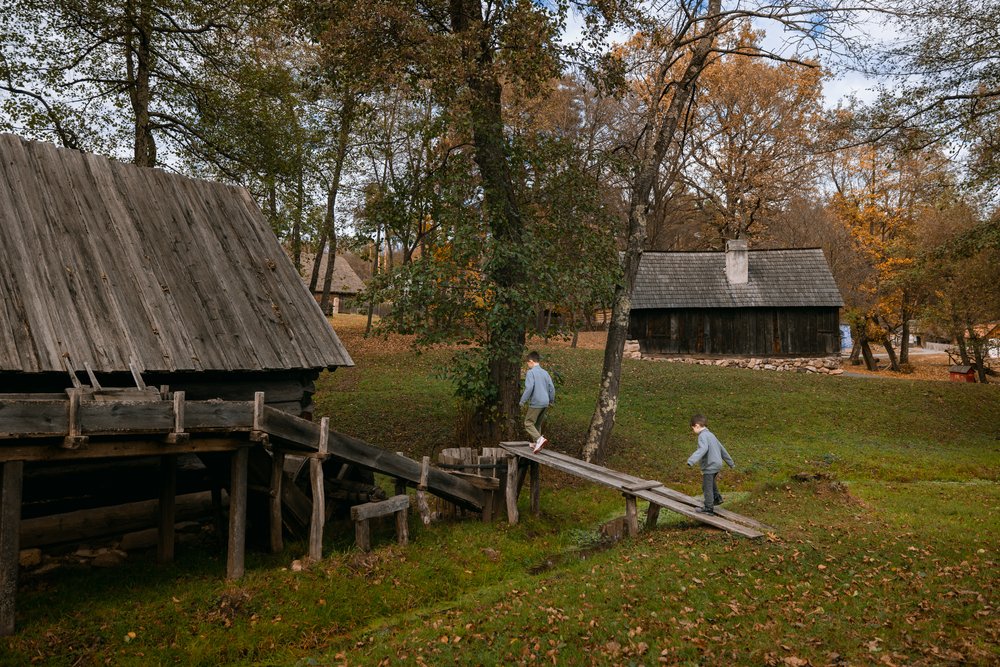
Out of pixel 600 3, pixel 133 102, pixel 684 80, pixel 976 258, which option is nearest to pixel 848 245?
pixel 976 258

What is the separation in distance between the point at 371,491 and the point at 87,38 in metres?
16.8

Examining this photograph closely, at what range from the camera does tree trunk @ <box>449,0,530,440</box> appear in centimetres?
1460

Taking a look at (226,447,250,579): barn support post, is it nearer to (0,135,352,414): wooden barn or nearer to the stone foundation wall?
(0,135,352,414): wooden barn

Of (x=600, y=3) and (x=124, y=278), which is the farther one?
(x=600, y=3)

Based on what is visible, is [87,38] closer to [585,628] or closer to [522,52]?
[522,52]

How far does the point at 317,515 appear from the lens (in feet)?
31.4

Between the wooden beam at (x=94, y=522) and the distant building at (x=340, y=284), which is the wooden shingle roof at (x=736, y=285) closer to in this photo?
the distant building at (x=340, y=284)

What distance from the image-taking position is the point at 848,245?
38969 mm

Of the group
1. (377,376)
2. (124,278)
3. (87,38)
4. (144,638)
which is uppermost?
(87,38)

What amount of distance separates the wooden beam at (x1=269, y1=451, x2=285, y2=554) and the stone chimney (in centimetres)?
2875

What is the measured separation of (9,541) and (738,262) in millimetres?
32181

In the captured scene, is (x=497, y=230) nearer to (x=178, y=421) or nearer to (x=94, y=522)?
(x=178, y=421)

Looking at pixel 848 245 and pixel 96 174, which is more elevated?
pixel 848 245

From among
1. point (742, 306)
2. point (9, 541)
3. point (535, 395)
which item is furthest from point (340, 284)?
point (9, 541)
